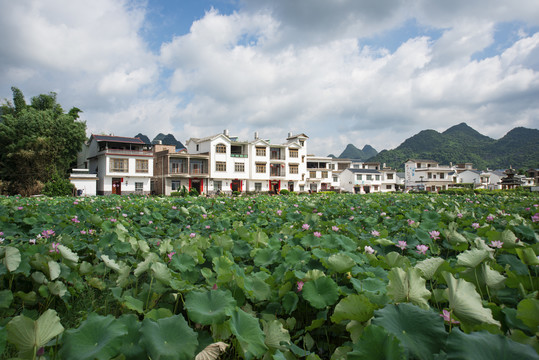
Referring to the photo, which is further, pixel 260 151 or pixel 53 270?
pixel 260 151

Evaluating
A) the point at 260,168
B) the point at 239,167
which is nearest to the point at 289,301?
the point at 239,167

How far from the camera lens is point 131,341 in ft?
3.38

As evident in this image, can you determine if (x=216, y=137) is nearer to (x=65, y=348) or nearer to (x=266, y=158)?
(x=266, y=158)

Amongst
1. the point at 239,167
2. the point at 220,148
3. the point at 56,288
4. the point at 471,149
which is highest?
the point at 471,149

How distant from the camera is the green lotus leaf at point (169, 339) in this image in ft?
3.03

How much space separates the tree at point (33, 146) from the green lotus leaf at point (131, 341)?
1116 inches

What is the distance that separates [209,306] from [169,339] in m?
0.23

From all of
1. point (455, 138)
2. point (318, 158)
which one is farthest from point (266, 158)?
point (455, 138)

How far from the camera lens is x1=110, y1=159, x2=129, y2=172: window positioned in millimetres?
30672

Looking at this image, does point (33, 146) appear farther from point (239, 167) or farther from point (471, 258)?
point (471, 258)

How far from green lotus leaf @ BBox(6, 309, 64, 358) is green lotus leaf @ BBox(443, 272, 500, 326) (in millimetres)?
1307

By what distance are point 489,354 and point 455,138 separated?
12370 centimetres

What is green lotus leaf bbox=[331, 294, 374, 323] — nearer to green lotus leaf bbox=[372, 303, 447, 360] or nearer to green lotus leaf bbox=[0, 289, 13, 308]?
green lotus leaf bbox=[372, 303, 447, 360]

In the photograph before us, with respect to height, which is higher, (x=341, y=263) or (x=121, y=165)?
(x=121, y=165)
